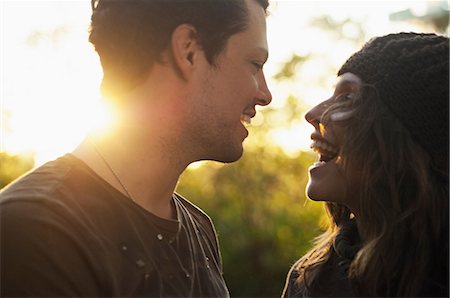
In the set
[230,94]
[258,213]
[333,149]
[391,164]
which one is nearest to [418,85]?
[391,164]

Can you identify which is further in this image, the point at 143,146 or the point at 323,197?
the point at 323,197

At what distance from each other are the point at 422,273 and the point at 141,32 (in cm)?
137

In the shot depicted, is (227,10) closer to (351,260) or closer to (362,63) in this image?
(362,63)

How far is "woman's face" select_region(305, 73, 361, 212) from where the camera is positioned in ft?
9.65

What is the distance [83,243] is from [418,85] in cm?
140

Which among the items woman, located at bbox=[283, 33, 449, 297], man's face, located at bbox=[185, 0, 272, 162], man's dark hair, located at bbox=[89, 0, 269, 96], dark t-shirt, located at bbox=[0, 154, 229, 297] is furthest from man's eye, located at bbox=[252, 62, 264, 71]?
dark t-shirt, located at bbox=[0, 154, 229, 297]

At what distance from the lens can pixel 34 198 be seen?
7.36 ft

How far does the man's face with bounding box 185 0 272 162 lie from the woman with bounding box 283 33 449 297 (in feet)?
1.15

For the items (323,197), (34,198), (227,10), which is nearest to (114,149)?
(34,198)

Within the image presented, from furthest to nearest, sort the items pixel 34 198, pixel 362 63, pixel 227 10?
1. pixel 362 63
2. pixel 227 10
3. pixel 34 198

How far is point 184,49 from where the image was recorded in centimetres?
263

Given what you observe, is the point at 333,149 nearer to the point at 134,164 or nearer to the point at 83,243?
the point at 134,164

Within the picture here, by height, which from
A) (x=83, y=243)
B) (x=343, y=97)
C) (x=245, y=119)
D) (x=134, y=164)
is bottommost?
(x=83, y=243)

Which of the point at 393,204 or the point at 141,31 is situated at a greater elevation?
the point at 141,31
